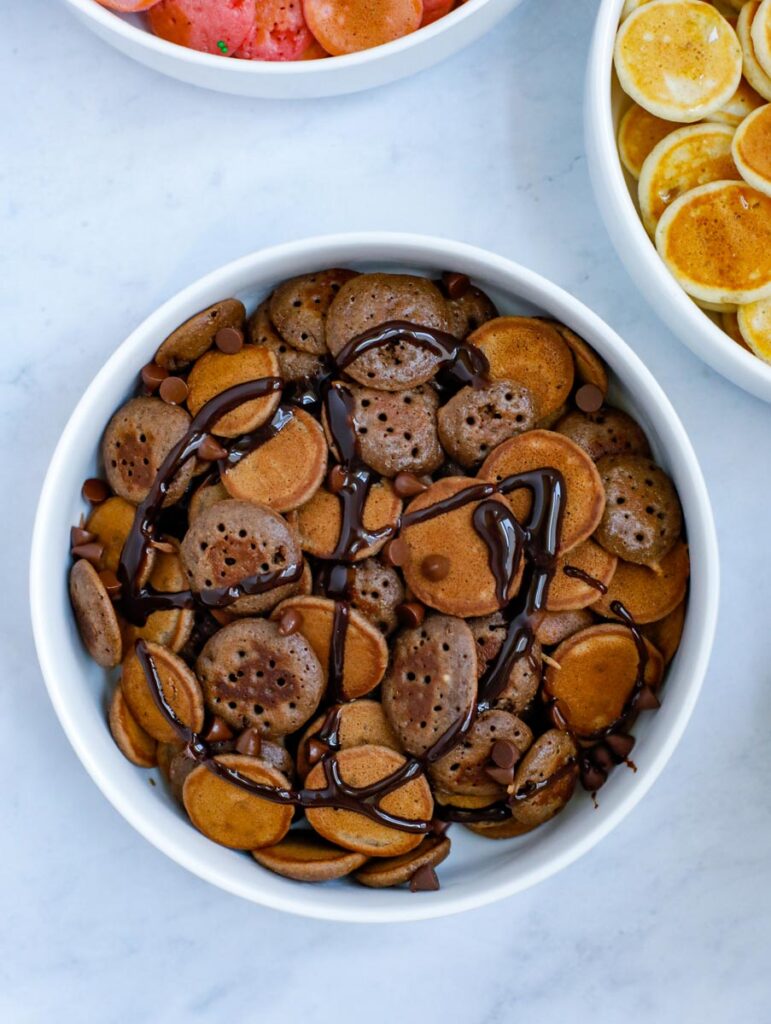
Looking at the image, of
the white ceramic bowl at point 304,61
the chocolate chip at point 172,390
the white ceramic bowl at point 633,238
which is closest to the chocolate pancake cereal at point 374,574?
the chocolate chip at point 172,390

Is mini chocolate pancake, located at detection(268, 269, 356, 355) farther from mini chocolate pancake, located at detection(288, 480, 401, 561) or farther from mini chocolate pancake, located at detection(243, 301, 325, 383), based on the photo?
mini chocolate pancake, located at detection(288, 480, 401, 561)

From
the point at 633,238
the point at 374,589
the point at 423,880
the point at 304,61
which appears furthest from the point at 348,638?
the point at 304,61

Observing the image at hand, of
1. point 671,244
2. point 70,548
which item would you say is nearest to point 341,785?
point 70,548

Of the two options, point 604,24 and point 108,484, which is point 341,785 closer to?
point 108,484

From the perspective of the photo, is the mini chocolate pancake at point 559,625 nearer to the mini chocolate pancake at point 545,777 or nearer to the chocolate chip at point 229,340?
the mini chocolate pancake at point 545,777

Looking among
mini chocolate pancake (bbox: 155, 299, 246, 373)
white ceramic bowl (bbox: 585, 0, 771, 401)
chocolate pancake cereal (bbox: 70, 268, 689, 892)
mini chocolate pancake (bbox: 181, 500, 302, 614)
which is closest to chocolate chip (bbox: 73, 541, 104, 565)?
chocolate pancake cereal (bbox: 70, 268, 689, 892)

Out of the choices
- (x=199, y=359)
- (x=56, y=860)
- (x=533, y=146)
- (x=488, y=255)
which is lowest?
(x=56, y=860)
